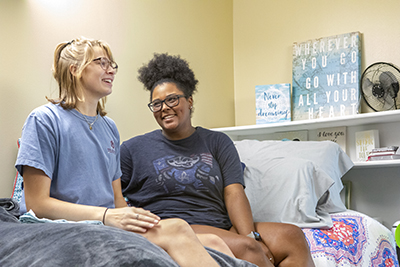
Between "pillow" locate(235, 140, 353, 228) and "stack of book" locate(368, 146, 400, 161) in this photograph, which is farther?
"stack of book" locate(368, 146, 400, 161)

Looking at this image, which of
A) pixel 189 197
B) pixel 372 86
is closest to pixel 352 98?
pixel 372 86

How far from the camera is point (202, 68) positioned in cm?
299

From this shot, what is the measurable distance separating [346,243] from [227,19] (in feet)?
7.19

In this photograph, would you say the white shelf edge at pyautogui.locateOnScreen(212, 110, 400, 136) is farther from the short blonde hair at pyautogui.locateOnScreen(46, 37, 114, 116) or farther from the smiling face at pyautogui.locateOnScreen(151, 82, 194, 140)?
the short blonde hair at pyautogui.locateOnScreen(46, 37, 114, 116)

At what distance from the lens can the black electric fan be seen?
2.43 meters

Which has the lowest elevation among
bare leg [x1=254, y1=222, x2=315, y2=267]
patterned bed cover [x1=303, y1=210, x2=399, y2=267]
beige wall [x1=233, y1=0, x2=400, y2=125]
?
patterned bed cover [x1=303, y1=210, x2=399, y2=267]

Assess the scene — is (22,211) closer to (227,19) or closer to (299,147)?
(299,147)

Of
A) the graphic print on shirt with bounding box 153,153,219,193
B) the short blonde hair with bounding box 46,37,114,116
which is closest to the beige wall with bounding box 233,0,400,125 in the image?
the graphic print on shirt with bounding box 153,153,219,193

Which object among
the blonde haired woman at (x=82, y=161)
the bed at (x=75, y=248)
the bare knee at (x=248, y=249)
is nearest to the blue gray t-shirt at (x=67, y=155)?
the blonde haired woman at (x=82, y=161)

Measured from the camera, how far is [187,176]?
1661 mm

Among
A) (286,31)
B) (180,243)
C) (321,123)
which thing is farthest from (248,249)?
(286,31)

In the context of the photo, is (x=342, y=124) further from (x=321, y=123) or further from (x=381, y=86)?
(x=381, y=86)

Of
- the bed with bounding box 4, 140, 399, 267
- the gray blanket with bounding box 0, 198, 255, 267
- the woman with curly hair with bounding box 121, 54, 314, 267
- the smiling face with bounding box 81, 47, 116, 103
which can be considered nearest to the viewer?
the gray blanket with bounding box 0, 198, 255, 267

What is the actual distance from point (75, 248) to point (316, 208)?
4.58 ft
